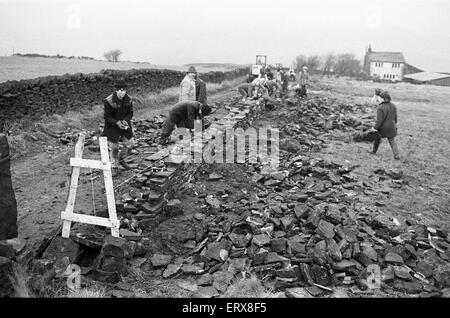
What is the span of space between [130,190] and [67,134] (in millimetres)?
6429

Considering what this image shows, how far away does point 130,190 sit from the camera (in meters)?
6.20

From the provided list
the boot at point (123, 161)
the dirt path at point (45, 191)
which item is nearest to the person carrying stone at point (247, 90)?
the dirt path at point (45, 191)

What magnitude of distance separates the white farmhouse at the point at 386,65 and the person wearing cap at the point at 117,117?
268 feet

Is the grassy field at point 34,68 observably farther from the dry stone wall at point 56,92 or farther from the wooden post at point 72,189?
the wooden post at point 72,189

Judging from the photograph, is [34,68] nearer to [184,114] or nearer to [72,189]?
[184,114]

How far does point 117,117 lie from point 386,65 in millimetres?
86783

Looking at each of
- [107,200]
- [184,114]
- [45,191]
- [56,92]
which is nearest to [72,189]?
[107,200]

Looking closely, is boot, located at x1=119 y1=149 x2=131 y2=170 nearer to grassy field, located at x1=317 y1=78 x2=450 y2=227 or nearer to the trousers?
grassy field, located at x1=317 y1=78 x2=450 y2=227

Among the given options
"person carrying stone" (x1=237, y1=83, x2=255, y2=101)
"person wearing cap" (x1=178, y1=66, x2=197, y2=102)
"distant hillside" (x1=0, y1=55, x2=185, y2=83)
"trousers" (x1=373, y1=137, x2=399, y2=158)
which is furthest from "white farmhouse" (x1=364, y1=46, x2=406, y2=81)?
"person wearing cap" (x1=178, y1=66, x2=197, y2=102)

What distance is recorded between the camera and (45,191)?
295 inches

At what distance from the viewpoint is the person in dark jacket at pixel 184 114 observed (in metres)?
8.48
